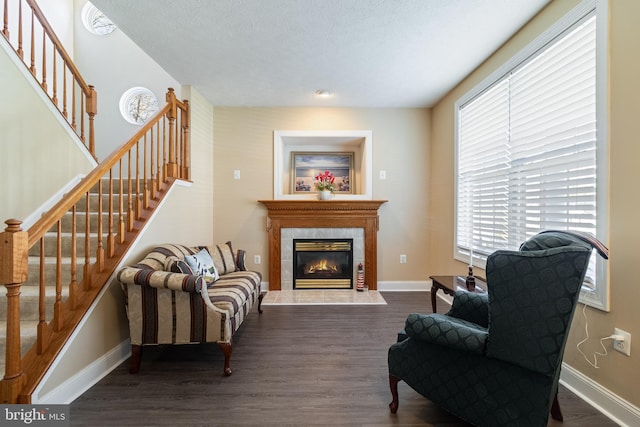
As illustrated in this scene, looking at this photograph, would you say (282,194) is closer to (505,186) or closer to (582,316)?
(505,186)

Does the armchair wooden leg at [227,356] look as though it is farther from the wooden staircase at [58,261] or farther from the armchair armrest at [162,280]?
the wooden staircase at [58,261]

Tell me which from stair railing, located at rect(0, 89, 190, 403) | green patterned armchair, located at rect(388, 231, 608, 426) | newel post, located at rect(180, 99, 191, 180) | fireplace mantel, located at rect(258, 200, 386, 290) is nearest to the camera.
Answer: green patterned armchair, located at rect(388, 231, 608, 426)

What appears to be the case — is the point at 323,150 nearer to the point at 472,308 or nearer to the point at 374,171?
the point at 374,171

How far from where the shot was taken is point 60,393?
1613mm

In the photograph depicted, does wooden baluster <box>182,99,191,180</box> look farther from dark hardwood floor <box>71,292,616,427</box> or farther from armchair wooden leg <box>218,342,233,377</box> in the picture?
armchair wooden leg <box>218,342,233,377</box>

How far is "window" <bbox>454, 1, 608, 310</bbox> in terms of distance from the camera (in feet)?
5.41

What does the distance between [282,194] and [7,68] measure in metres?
2.83

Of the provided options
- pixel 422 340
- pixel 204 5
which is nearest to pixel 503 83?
pixel 422 340

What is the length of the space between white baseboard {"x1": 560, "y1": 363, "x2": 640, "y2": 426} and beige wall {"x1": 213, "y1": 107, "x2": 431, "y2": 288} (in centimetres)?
221

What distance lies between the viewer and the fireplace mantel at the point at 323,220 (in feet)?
12.6

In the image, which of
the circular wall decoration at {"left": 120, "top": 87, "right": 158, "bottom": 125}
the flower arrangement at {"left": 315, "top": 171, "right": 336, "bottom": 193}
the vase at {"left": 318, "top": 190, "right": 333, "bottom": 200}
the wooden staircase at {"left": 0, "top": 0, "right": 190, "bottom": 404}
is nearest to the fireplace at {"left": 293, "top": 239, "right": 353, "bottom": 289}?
the vase at {"left": 318, "top": 190, "right": 333, "bottom": 200}

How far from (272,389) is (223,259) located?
60.6 inches

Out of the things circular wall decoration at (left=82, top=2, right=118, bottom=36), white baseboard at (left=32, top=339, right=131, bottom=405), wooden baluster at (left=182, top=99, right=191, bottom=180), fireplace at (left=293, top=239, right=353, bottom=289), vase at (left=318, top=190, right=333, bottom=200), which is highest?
circular wall decoration at (left=82, top=2, right=118, bottom=36)

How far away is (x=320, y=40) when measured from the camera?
240cm
